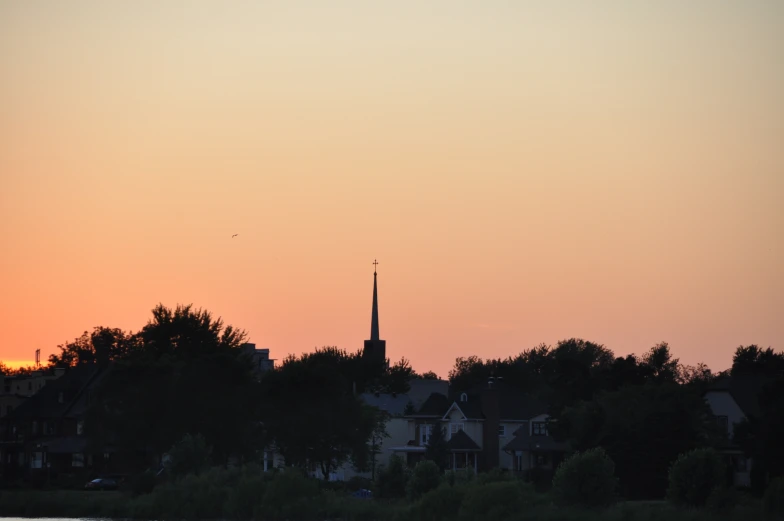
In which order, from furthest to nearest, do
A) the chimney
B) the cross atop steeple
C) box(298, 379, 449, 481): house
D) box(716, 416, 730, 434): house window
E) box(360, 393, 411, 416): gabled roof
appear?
the cross atop steeple
box(360, 393, 411, 416): gabled roof
the chimney
box(298, 379, 449, 481): house
box(716, 416, 730, 434): house window

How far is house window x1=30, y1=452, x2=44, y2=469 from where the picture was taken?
339ft

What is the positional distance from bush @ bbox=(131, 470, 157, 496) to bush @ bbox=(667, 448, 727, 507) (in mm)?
34368

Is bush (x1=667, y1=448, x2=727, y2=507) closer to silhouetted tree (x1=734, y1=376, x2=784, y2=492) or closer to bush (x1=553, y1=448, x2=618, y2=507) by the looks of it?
bush (x1=553, y1=448, x2=618, y2=507)

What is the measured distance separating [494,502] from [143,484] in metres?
26.6

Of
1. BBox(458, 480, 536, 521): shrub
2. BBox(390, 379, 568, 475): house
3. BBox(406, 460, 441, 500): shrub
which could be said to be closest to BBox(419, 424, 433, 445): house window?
BBox(390, 379, 568, 475): house

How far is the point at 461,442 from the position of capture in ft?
334

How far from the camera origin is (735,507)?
182 ft

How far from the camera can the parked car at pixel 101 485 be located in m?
86.8

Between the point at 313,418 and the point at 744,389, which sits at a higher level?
the point at 744,389

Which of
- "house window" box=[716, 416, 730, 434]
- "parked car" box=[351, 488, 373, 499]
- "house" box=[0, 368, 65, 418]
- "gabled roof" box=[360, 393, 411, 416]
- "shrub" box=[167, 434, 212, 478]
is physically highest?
"house" box=[0, 368, 65, 418]

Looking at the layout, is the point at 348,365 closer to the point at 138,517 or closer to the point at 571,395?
the point at 571,395

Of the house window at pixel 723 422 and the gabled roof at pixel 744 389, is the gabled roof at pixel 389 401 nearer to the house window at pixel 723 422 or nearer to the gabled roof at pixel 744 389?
the gabled roof at pixel 744 389

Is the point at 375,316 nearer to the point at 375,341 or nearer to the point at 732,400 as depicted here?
the point at 375,341

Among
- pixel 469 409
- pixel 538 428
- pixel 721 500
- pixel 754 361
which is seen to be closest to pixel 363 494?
pixel 538 428
